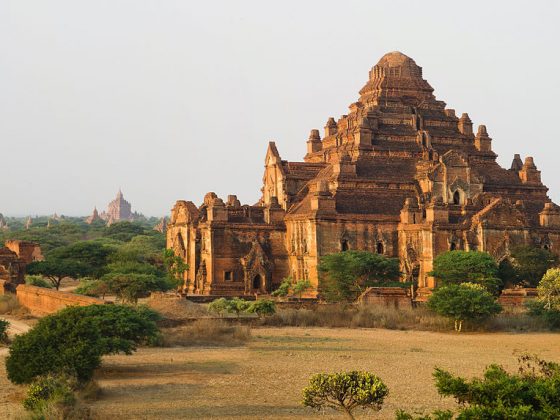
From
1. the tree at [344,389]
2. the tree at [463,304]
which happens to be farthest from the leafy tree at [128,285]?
the tree at [344,389]

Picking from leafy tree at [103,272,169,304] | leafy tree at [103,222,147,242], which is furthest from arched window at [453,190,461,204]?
leafy tree at [103,222,147,242]

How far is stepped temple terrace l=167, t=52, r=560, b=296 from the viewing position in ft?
161

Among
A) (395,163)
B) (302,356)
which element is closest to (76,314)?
(302,356)

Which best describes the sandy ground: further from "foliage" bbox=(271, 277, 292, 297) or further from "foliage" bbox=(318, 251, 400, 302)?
"foliage" bbox=(271, 277, 292, 297)

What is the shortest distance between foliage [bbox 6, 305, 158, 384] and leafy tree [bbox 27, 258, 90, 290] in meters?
32.6

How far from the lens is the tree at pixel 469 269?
43781 millimetres

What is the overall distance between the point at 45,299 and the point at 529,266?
2580 centimetres

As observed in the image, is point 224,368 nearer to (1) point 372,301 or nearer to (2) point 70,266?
(1) point 372,301

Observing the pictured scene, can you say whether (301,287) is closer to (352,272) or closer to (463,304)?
(352,272)

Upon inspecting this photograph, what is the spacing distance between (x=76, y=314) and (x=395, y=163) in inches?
1342

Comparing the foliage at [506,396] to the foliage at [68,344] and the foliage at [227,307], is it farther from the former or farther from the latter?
the foliage at [227,307]

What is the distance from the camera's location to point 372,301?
41.8 metres

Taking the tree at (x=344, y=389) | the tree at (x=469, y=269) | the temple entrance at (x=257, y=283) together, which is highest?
the tree at (x=469, y=269)

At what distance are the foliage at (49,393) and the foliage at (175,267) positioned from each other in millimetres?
32688
